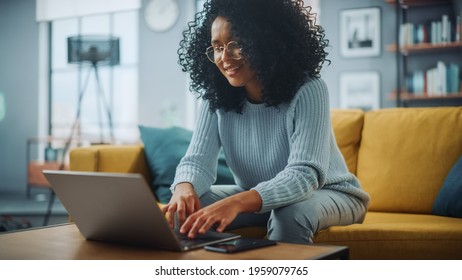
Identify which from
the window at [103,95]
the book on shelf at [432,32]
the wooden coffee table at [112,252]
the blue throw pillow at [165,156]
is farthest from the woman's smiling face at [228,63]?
the book on shelf at [432,32]

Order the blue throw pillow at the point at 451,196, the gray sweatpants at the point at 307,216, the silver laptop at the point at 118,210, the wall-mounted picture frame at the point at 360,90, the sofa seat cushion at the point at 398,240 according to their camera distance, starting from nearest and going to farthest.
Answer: the silver laptop at the point at 118,210 < the gray sweatpants at the point at 307,216 < the sofa seat cushion at the point at 398,240 < the blue throw pillow at the point at 451,196 < the wall-mounted picture frame at the point at 360,90

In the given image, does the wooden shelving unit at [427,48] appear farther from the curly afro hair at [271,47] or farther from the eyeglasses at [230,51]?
the eyeglasses at [230,51]

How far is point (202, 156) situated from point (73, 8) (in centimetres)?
105

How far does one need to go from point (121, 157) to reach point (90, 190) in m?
1.05

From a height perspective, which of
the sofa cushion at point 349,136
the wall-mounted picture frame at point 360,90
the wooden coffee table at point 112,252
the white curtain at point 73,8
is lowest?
the wooden coffee table at point 112,252

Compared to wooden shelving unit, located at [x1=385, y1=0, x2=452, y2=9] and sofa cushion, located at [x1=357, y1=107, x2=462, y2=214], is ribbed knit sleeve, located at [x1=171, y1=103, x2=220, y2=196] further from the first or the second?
wooden shelving unit, located at [x1=385, y1=0, x2=452, y2=9]

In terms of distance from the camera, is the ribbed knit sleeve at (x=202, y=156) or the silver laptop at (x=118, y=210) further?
the ribbed knit sleeve at (x=202, y=156)

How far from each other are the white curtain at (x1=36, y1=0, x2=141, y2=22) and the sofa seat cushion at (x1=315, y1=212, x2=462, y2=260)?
1218 millimetres

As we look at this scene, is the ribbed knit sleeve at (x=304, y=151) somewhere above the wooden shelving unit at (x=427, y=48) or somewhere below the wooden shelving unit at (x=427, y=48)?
below

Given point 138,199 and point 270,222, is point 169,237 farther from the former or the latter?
point 270,222

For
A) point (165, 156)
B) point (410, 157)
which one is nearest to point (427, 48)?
point (410, 157)

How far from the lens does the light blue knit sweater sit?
126cm

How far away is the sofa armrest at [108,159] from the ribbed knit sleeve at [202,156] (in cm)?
58

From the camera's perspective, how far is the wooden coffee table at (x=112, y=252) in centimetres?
94
